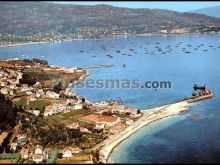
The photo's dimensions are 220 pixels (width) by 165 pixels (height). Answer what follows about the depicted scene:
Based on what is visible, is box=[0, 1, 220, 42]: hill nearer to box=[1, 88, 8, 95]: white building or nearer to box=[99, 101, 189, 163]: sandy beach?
box=[1, 88, 8, 95]: white building

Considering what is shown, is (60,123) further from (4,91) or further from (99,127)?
(4,91)

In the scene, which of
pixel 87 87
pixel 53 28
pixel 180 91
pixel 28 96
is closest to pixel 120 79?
pixel 87 87

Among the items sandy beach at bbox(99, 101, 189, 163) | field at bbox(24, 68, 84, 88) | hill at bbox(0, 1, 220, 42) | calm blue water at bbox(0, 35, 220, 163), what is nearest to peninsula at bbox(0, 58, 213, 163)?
sandy beach at bbox(99, 101, 189, 163)

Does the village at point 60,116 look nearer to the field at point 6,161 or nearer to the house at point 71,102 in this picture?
the house at point 71,102

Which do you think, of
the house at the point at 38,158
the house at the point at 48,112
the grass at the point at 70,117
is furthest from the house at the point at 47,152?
the house at the point at 48,112

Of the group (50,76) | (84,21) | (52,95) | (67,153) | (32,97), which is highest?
(67,153)

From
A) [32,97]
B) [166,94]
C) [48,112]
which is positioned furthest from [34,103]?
[166,94]
